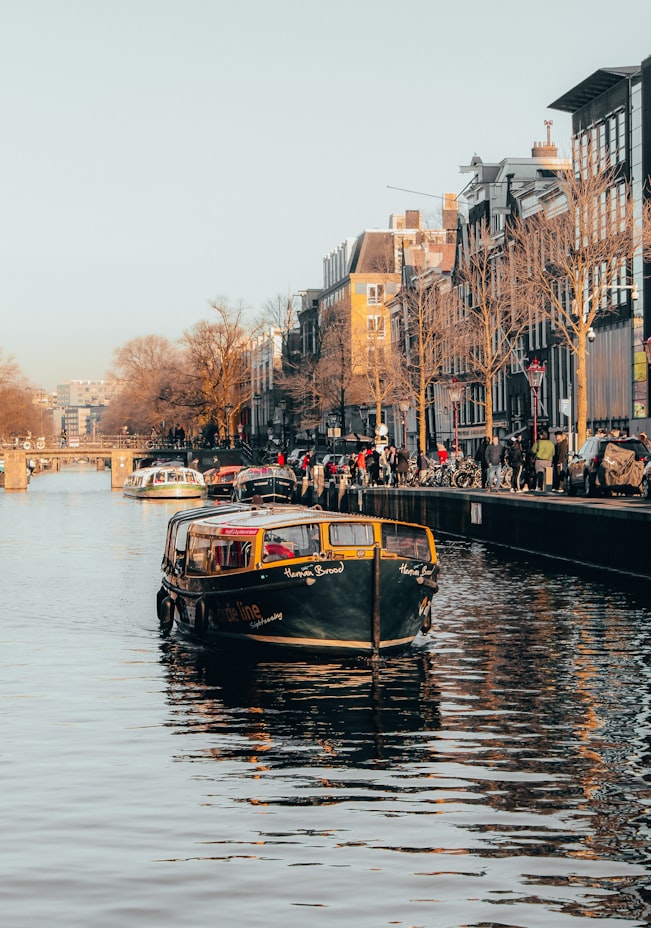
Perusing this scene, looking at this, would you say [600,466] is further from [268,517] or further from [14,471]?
[14,471]

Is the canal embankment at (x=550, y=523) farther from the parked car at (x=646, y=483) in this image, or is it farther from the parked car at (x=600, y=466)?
the parked car at (x=600, y=466)

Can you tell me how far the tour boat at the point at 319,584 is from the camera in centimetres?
2433

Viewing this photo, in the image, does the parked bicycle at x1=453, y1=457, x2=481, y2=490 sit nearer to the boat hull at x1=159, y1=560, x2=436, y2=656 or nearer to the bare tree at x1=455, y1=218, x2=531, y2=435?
the bare tree at x1=455, y1=218, x2=531, y2=435

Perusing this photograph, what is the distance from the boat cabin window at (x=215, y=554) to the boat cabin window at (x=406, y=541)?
212 centimetres

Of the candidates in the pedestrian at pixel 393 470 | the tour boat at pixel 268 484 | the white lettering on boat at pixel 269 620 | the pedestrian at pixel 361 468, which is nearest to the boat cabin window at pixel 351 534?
the white lettering on boat at pixel 269 620

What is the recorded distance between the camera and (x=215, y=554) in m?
26.5

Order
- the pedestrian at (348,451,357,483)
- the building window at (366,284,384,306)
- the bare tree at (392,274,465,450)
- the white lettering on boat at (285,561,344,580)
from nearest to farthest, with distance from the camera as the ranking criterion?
the white lettering on boat at (285,561,344,580), the pedestrian at (348,451,357,483), the bare tree at (392,274,465,450), the building window at (366,284,384,306)

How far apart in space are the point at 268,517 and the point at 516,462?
31576 millimetres

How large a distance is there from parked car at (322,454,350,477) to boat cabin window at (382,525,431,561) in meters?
59.3

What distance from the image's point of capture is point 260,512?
2838 centimetres

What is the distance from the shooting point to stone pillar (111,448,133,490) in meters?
154

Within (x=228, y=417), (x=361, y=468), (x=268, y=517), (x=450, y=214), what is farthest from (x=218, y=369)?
(x=268, y=517)

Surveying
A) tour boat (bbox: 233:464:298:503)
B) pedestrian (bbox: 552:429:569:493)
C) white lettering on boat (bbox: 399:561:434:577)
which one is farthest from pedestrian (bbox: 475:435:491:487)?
white lettering on boat (bbox: 399:561:434:577)

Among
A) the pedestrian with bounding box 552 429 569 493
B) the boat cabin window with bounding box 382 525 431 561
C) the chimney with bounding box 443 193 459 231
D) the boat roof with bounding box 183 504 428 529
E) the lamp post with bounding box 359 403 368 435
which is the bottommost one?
the boat cabin window with bounding box 382 525 431 561
